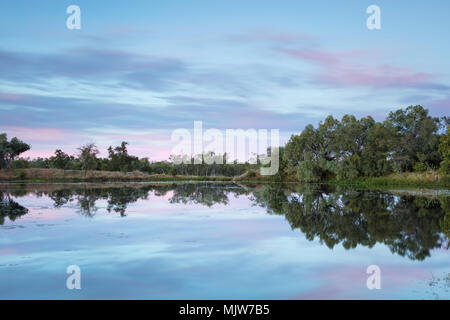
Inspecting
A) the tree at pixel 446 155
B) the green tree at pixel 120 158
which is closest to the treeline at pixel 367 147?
the tree at pixel 446 155

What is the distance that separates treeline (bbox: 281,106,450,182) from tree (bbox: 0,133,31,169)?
170 feet

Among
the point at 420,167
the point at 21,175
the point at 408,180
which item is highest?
the point at 420,167

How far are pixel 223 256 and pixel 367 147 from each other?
194ft

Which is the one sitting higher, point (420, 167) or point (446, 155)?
point (446, 155)

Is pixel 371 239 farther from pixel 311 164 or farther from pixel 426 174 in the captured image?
pixel 311 164

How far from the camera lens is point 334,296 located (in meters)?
7.06

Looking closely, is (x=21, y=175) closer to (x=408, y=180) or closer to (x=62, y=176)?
(x=62, y=176)

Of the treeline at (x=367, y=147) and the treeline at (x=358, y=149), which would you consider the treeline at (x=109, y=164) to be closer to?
the treeline at (x=358, y=149)

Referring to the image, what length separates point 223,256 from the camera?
32.9 feet

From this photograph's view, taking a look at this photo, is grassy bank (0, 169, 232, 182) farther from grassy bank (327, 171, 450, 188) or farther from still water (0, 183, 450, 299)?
still water (0, 183, 450, 299)

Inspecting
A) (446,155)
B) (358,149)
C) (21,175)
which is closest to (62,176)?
(21,175)

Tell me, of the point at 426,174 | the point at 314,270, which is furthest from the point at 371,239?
the point at 426,174
